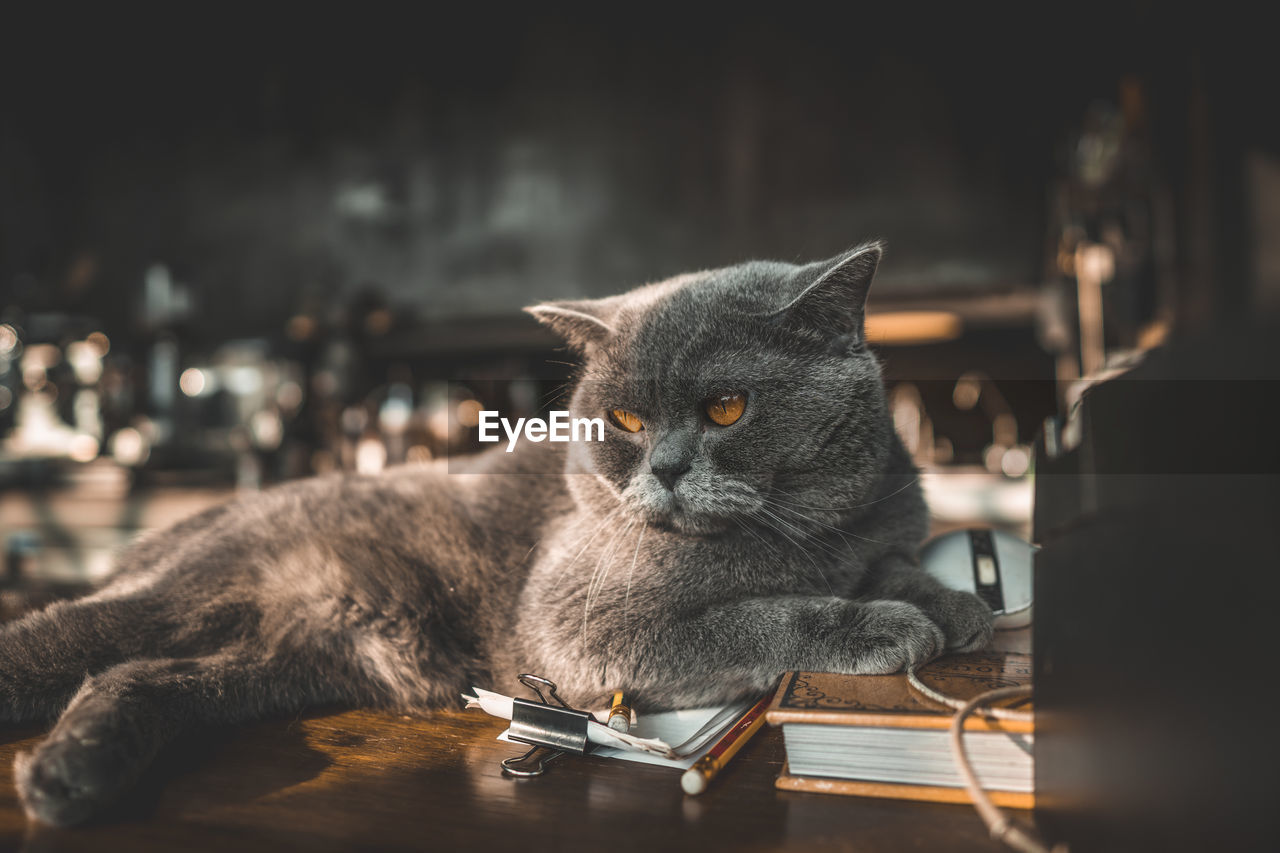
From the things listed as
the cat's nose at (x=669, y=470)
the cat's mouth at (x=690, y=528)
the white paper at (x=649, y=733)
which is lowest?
the white paper at (x=649, y=733)

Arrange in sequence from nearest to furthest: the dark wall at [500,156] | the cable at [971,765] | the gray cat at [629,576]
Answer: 1. the cable at [971,765]
2. the gray cat at [629,576]
3. the dark wall at [500,156]

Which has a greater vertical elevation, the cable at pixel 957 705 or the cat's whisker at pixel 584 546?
the cat's whisker at pixel 584 546

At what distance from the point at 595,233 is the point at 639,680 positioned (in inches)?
128

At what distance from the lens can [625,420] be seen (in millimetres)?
716

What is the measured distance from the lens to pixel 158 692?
0.62 metres

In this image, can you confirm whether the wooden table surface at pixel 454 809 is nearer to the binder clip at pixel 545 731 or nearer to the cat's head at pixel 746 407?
the binder clip at pixel 545 731

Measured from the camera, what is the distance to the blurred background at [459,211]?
2.95m

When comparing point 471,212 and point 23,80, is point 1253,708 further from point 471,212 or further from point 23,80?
point 23,80

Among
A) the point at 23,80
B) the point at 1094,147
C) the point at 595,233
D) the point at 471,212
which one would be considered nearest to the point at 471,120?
the point at 471,212

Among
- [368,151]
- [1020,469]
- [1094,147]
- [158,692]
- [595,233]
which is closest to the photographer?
[158,692]

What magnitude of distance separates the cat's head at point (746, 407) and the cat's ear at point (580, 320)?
0.11 feet
